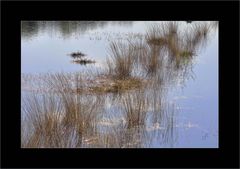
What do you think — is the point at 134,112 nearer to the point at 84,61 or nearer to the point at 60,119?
the point at 60,119

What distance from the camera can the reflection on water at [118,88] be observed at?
3.85m

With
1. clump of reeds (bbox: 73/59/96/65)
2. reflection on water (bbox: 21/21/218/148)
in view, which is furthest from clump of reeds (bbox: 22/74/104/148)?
clump of reeds (bbox: 73/59/96/65)

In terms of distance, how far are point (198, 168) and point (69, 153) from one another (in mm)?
744

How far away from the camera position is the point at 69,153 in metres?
2.99

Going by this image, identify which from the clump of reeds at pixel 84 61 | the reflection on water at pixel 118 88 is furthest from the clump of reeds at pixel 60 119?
the clump of reeds at pixel 84 61

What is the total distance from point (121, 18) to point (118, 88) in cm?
214

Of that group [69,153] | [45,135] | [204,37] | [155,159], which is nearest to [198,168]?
[155,159]

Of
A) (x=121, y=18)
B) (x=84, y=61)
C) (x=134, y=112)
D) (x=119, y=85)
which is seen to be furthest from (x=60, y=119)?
(x=84, y=61)

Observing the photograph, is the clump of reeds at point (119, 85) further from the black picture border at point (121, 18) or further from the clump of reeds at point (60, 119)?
the black picture border at point (121, 18)

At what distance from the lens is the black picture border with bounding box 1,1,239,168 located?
2.98 metres

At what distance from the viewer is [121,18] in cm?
313

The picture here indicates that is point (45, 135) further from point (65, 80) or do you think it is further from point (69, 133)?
point (65, 80)

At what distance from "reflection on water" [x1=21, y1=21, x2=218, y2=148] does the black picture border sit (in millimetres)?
572

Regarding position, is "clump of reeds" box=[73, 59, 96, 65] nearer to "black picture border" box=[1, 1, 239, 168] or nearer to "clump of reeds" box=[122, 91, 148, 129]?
"clump of reeds" box=[122, 91, 148, 129]
